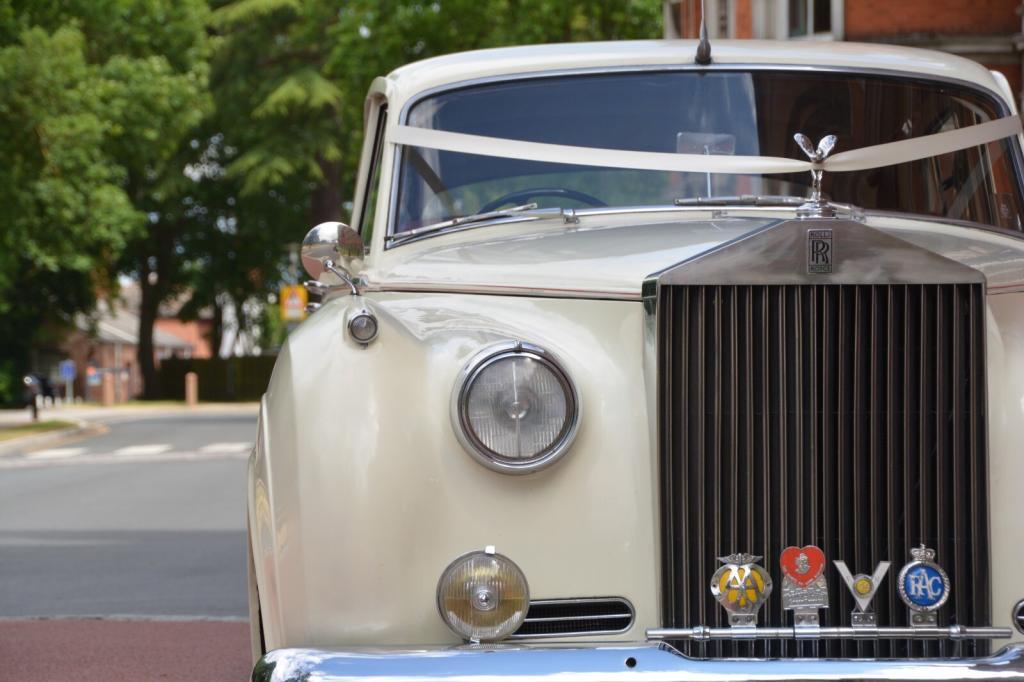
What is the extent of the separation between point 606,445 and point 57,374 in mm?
62719

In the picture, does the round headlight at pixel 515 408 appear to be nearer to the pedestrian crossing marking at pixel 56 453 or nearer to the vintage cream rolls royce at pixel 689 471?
the vintage cream rolls royce at pixel 689 471

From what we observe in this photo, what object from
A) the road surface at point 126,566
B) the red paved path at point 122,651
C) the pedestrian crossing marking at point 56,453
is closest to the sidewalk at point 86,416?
the pedestrian crossing marking at point 56,453

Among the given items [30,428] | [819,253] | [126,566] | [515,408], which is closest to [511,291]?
[515,408]

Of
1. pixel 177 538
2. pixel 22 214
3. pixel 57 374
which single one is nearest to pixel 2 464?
pixel 22 214

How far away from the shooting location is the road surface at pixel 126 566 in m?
6.59

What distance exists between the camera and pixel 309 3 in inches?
1375

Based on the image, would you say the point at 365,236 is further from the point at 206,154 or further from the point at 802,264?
the point at 206,154

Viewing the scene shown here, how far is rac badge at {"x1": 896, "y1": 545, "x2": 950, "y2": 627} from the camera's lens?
323 cm

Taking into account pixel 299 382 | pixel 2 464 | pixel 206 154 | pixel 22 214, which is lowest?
pixel 2 464

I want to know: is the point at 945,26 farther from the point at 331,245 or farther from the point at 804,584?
the point at 804,584

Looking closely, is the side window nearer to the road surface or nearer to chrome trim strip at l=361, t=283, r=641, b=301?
chrome trim strip at l=361, t=283, r=641, b=301

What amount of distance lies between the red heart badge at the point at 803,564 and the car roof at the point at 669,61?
1973 mm

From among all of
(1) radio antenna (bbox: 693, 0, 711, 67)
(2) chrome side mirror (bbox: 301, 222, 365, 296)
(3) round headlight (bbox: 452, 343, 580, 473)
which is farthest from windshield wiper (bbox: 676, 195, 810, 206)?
(3) round headlight (bbox: 452, 343, 580, 473)

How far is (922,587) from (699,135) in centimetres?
175
